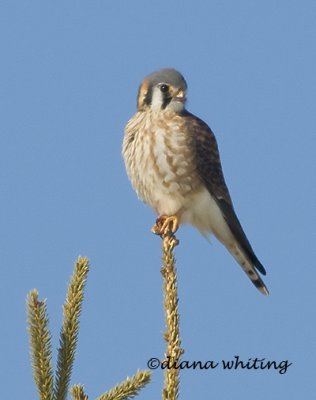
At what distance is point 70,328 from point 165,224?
246cm

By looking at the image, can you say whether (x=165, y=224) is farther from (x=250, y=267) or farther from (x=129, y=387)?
(x=129, y=387)

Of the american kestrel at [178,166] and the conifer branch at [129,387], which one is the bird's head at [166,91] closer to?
the american kestrel at [178,166]

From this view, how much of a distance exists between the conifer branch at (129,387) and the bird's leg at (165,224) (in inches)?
93.0

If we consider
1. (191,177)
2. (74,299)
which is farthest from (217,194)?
(74,299)

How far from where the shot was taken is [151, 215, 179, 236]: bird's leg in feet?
14.6

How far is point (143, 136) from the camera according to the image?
509 cm

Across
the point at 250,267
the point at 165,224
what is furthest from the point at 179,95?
the point at 250,267

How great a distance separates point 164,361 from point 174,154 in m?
3.03

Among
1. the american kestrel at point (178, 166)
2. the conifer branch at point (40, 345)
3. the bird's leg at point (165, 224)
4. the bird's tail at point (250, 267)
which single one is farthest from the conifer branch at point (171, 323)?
the bird's tail at point (250, 267)

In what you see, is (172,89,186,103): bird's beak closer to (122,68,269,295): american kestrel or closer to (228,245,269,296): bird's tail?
(122,68,269,295): american kestrel

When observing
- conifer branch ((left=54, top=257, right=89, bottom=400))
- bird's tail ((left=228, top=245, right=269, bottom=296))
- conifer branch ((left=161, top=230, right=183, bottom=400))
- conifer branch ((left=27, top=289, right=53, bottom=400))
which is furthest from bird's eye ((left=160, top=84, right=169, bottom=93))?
conifer branch ((left=27, top=289, right=53, bottom=400))

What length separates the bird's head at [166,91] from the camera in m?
5.29

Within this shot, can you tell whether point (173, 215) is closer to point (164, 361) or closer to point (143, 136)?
point (143, 136)

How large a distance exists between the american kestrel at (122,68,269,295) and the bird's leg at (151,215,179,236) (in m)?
0.08
